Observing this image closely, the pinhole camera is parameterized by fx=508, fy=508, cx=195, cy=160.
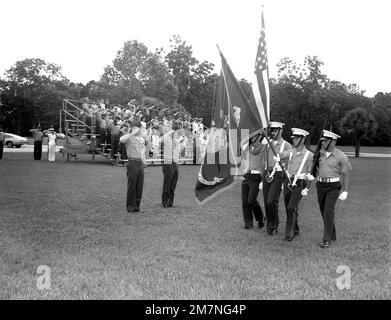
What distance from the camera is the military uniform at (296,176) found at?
8.77 metres

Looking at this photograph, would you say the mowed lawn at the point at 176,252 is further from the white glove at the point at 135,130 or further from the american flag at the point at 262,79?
the american flag at the point at 262,79

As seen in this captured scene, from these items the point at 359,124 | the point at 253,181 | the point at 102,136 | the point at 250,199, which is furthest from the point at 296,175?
the point at 359,124

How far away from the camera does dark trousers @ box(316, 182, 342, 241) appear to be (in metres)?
8.16

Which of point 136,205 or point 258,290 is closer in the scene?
point 258,290

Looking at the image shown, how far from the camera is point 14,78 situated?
270ft

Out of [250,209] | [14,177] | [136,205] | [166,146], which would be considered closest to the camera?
[250,209]

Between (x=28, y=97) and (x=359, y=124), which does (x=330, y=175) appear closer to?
(x=359, y=124)

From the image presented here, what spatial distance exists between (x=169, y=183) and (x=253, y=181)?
3.21 metres

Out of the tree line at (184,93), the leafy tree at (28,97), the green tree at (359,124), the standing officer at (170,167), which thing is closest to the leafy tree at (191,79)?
the tree line at (184,93)

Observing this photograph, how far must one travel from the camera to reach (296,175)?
29.2ft
